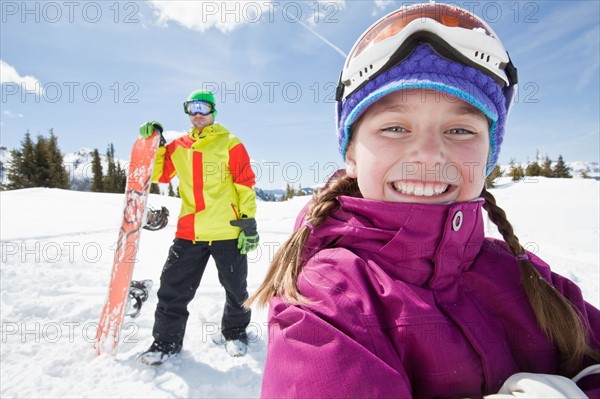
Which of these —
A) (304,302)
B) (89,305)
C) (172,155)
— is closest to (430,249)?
(304,302)

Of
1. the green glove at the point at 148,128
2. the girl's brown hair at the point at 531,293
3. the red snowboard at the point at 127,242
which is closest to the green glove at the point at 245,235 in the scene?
the red snowboard at the point at 127,242

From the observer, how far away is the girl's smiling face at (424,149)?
1.16m

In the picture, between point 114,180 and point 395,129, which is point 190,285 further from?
point 114,180

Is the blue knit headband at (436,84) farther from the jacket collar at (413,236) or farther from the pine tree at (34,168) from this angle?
the pine tree at (34,168)

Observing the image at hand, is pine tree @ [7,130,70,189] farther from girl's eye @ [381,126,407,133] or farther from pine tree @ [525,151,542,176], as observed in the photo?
pine tree @ [525,151,542,176]

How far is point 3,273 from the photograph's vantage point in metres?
4.27

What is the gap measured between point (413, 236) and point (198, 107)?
2854mm

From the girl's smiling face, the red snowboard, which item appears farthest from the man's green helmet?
the girl's smiling face

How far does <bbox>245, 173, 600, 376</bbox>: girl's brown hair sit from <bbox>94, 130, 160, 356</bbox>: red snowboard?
2383 millimetres

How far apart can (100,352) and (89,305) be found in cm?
111

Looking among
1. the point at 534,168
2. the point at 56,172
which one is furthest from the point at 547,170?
the point at 56,172

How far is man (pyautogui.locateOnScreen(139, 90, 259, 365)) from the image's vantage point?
3.07 meters

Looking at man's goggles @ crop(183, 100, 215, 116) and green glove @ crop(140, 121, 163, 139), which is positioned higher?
man's goggles @ crop(183, 100, 215, 116)

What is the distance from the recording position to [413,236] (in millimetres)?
1146
